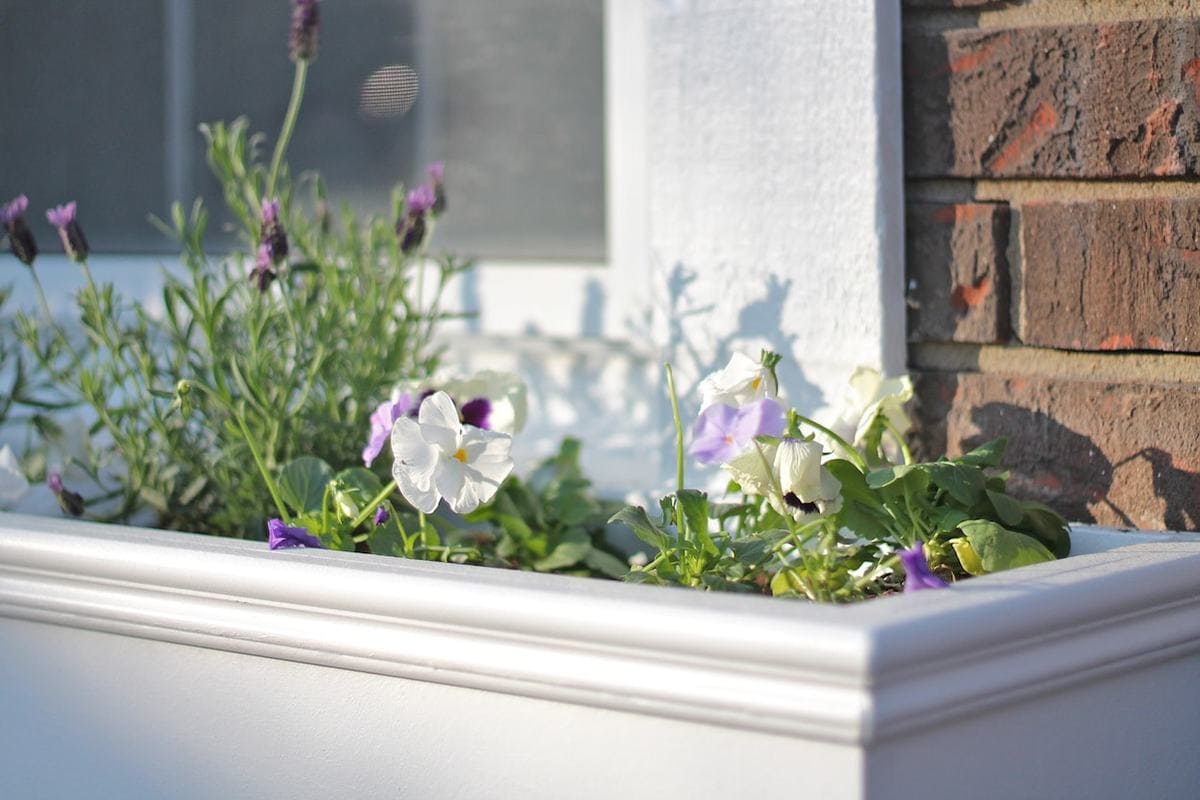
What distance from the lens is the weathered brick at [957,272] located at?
1.17 meters

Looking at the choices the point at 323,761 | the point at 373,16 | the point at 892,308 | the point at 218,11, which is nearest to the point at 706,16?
the point at 892,308

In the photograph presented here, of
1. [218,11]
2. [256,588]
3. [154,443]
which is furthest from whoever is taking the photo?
[218,11]

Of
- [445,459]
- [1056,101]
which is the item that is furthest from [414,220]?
[1056,101]

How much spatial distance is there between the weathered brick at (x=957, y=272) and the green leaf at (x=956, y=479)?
22 cm

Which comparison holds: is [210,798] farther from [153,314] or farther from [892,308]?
[153,314]

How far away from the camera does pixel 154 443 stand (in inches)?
56.1

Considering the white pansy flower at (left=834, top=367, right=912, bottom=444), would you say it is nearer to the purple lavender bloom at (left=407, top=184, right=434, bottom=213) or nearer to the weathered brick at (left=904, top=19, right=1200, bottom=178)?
the weathered brick at (left=904, top=19, right=1200, bottom=178)

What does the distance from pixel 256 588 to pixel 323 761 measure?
5.1 inches

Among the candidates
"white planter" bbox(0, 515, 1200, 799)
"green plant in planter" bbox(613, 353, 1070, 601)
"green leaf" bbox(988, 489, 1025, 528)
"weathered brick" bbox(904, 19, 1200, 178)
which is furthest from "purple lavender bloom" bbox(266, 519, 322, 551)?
"weathered brick" bbox(904, 19, 1200, 178)

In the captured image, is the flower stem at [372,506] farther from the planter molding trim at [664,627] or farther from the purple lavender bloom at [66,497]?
the purple lavender bloom at [66,497]

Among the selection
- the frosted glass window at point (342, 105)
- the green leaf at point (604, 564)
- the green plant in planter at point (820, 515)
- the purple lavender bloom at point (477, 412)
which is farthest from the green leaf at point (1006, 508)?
the frosted glass window at point (342, 105)

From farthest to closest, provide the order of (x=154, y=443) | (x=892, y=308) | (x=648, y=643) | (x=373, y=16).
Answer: (x=373, y=16), (x=154, y=443), (x=892, y=308), (x=648, y=643)

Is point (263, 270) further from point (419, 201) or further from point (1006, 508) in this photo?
point (1006, 508)

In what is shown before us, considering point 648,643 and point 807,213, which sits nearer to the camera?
point 648,643
